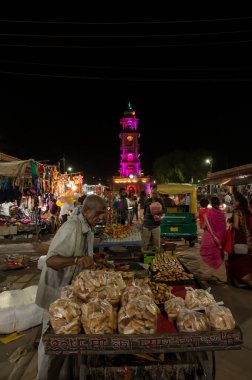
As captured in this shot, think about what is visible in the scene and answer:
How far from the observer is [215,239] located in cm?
739

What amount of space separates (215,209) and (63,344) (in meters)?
5.95

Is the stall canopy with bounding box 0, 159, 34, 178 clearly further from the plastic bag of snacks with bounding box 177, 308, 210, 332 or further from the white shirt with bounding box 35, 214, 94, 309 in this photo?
the plastic bag of snacks with bounding box 177, 308, 210, 332

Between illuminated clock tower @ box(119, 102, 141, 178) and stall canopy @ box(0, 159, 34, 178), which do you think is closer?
stall canopy @ box(0, 159, 34, 178)

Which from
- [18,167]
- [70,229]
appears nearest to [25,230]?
[18,167]

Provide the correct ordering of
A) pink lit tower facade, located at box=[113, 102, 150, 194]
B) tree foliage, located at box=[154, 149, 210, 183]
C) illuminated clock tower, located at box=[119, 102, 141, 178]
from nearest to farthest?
1. tree foliage, located at box=[154, 149, 210, 183]
2. pink lit tower facade, located at box=[113, 102, 150, 194]
3. illuminated clock tower, located at box=[119, 102, 141, 178]

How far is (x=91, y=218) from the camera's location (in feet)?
10.1

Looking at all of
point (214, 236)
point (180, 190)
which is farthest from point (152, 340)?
point (180, 190)

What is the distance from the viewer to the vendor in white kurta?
287 cm

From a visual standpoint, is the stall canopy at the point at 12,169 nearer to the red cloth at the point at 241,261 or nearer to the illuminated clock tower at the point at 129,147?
the red cloth at the point at 241,261

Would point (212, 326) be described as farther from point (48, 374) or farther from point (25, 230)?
point (25, 230)

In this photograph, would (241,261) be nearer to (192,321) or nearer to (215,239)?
(215,239)

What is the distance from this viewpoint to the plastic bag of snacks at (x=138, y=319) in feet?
6.97

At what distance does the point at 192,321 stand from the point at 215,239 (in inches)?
215

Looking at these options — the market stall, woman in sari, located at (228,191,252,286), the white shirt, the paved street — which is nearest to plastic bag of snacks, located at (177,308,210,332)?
the market stall
